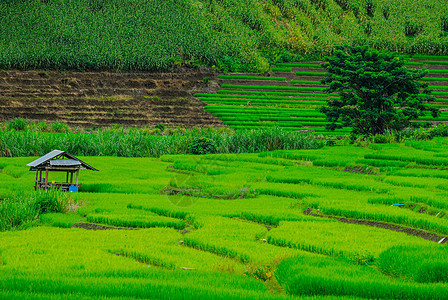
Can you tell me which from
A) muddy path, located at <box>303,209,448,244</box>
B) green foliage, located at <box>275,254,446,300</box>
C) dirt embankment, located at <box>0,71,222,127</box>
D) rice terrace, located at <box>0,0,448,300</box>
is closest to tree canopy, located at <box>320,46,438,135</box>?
rice terrace, located at <box>0,0,448,300</box>

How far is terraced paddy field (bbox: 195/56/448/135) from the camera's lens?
147 ft

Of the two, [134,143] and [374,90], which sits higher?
[374,90]

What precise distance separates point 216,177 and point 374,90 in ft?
45.1

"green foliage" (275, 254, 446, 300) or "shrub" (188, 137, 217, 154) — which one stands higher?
"shrub" (188, 137, 217, 154)

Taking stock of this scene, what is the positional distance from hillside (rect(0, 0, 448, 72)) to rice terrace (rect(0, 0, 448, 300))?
0.50 metres

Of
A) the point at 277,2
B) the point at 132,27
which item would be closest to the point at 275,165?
the point at 132,27

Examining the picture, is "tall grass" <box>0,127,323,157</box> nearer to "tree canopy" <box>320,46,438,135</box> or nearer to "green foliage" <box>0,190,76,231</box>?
"tree canopy" <box>320,46,438,135</box>

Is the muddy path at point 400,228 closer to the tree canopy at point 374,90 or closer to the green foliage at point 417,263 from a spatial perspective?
the green foliage at point 417,263

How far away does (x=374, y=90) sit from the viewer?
87.2ft

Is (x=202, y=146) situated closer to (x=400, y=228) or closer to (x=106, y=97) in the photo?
(x=400, y=228)

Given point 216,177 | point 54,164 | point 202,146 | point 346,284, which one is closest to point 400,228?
point 346,284

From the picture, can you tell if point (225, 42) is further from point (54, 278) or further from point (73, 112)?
point (54, 278)

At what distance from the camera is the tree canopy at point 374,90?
88.6 ft

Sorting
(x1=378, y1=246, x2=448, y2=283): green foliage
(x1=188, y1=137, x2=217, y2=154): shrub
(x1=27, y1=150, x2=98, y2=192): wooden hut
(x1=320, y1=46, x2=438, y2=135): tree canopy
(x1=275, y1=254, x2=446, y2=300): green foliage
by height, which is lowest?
(x1=275, y1=254, x2=446, y2=300): green foliage
